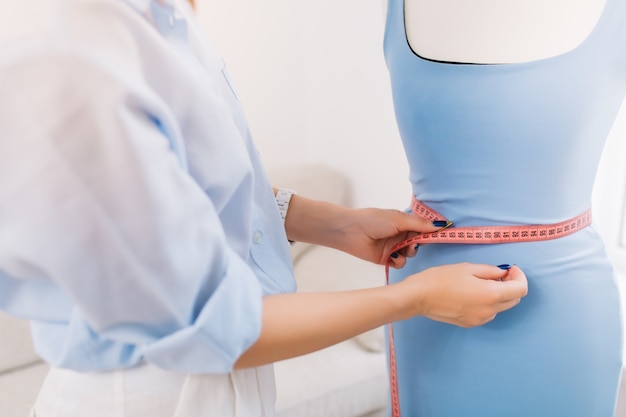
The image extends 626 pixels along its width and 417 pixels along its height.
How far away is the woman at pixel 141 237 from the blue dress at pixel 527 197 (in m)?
0.09

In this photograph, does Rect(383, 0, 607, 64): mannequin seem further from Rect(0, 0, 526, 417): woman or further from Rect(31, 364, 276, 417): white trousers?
Rect(31, 364, 276, 417): white trousers

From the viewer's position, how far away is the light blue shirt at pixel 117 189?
1.61 feet

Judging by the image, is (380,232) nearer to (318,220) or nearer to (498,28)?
(318,220)

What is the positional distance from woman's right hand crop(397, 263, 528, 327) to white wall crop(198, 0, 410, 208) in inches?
53.5

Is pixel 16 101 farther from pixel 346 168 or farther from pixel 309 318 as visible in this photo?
pixel 346 168

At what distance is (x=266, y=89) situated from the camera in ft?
9.36

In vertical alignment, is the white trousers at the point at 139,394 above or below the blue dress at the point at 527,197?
below

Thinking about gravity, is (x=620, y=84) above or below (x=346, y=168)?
above

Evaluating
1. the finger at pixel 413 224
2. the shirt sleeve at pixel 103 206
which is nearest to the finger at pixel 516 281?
the finger at pixel 413 224

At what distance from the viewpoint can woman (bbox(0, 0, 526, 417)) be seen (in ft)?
1.62

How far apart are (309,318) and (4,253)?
326 mm

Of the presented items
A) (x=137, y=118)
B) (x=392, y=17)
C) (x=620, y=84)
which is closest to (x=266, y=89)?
(x=392, y=17)

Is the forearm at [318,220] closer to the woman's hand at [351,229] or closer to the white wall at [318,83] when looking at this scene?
the woman's hand at [351,229]

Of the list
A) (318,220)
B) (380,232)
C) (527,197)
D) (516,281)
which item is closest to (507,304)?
(516,281)
